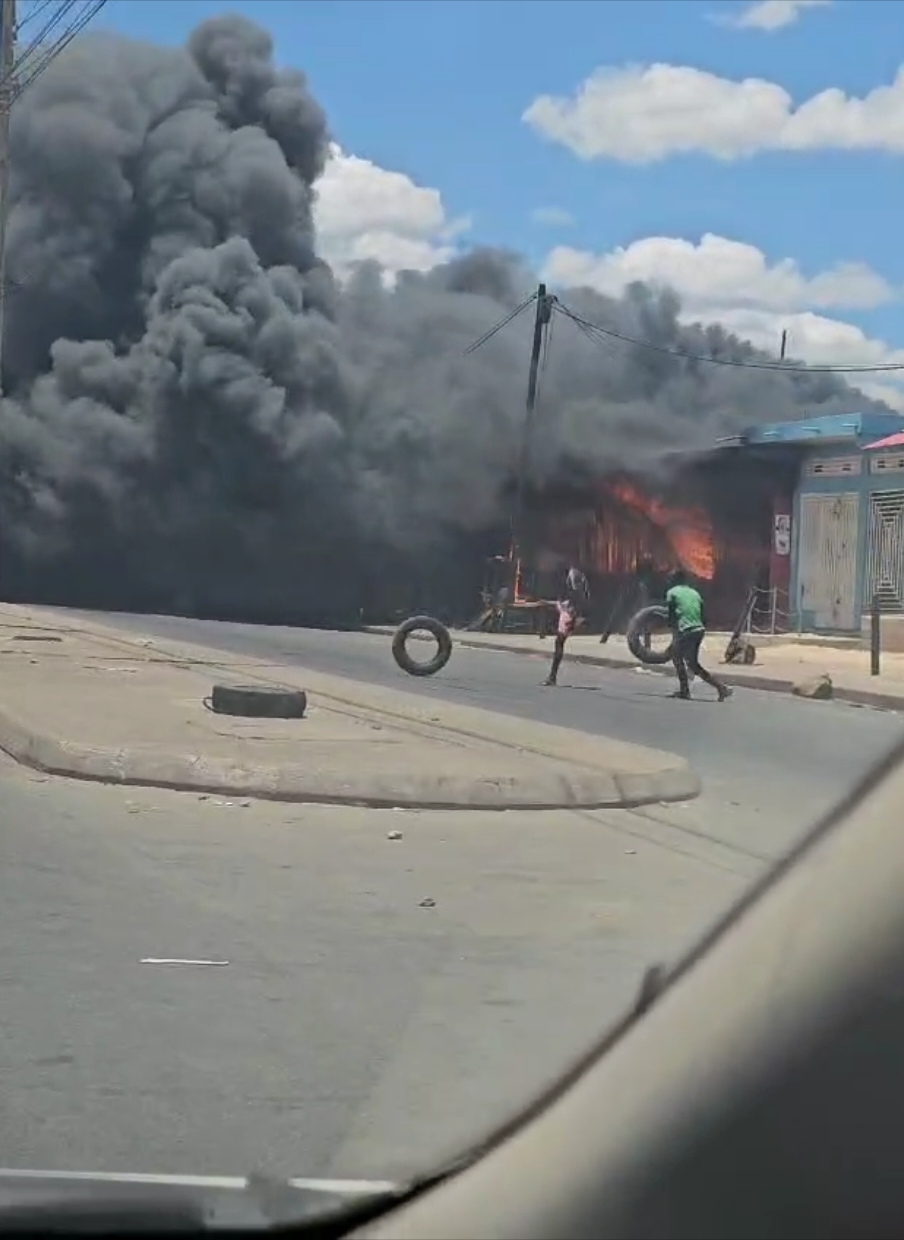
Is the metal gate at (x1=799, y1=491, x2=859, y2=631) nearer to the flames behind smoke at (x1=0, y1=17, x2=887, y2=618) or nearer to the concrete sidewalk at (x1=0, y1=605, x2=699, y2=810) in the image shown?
the flames behind smoke at (x1=0, y1=17, x2=887, y2=618)

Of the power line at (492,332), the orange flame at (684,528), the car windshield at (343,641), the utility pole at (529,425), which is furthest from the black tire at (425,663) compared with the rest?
the power line at (492,332)

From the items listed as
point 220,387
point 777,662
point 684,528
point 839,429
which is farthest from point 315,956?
point 220,387

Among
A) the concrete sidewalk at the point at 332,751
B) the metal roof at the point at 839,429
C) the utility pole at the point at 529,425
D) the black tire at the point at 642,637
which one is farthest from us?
the utility pole at the point at 529,425

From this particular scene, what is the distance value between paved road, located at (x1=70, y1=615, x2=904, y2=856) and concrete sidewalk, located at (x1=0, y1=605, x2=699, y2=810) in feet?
2.71

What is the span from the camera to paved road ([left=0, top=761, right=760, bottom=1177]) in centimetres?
433

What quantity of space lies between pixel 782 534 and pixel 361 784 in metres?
25.9

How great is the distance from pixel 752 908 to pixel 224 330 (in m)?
50.2

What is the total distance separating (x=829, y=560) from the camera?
111 feet

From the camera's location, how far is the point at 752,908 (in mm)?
2020

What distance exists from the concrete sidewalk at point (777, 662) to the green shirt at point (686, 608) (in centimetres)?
270

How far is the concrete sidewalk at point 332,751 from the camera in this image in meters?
10.5

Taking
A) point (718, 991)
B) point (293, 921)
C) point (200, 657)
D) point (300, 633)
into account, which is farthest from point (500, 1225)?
point (300, 633)

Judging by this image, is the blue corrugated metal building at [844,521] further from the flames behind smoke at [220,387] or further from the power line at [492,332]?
the power line at [492,332]

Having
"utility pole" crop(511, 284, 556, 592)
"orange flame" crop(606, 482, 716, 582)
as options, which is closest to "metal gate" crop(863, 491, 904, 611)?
"orange flame" crop(606, 482, 716, 582)
